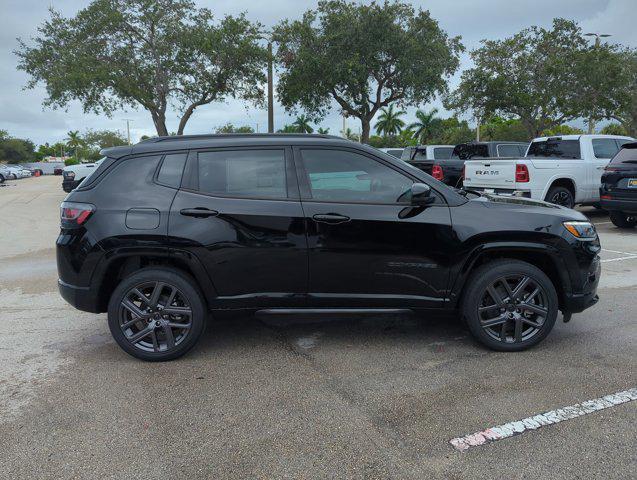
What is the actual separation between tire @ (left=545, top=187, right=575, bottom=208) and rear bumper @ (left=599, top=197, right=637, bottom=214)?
96 cm

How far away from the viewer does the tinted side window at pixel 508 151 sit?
13891mm

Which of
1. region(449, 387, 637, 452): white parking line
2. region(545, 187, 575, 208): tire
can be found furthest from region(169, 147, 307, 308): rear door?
region(545, 187, 575, 208): tire

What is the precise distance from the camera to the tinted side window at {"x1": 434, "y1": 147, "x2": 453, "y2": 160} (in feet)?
51.8

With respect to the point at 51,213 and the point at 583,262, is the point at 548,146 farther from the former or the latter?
the point at 51,213

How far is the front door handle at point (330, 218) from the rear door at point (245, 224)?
13 cm

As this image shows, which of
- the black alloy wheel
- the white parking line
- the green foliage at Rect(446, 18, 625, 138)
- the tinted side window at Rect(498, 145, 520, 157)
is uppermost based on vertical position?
the green foliage at Rect(446, 18, 625, 138)

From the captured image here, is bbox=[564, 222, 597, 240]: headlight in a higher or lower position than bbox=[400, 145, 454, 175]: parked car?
lower

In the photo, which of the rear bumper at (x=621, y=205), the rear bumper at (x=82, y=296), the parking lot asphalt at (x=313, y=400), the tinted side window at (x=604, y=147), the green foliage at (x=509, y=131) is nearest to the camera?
the parking lot asphalt at (x=313, y=400)

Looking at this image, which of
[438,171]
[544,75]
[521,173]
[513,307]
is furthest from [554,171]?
[544,75]

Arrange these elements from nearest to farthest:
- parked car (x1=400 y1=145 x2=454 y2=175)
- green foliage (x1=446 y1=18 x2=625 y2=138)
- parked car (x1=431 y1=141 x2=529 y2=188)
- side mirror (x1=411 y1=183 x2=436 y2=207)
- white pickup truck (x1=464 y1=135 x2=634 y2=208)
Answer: side mirror (x1=411 y1=183 x2=436 y2=207) < white pickup truck (x1=464 y1=135 x2=634 y2=208) < parked car (x1=431 y1=141 x2=529 y2=188) < parked car (x1=400 y1=145 x2=454 y2=175) < green foliage (x1=446 y1=18 x2=625 y2=138)

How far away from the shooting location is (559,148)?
37.3 feet

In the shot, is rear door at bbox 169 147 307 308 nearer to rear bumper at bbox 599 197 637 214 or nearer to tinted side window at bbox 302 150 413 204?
tinted side window at bbox 302 150 413 204

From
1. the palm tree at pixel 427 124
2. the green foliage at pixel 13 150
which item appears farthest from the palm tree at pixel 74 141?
the palm tree at pixel 427 124

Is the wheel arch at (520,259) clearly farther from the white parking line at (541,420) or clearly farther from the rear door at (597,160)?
the rear door at (597,160)
